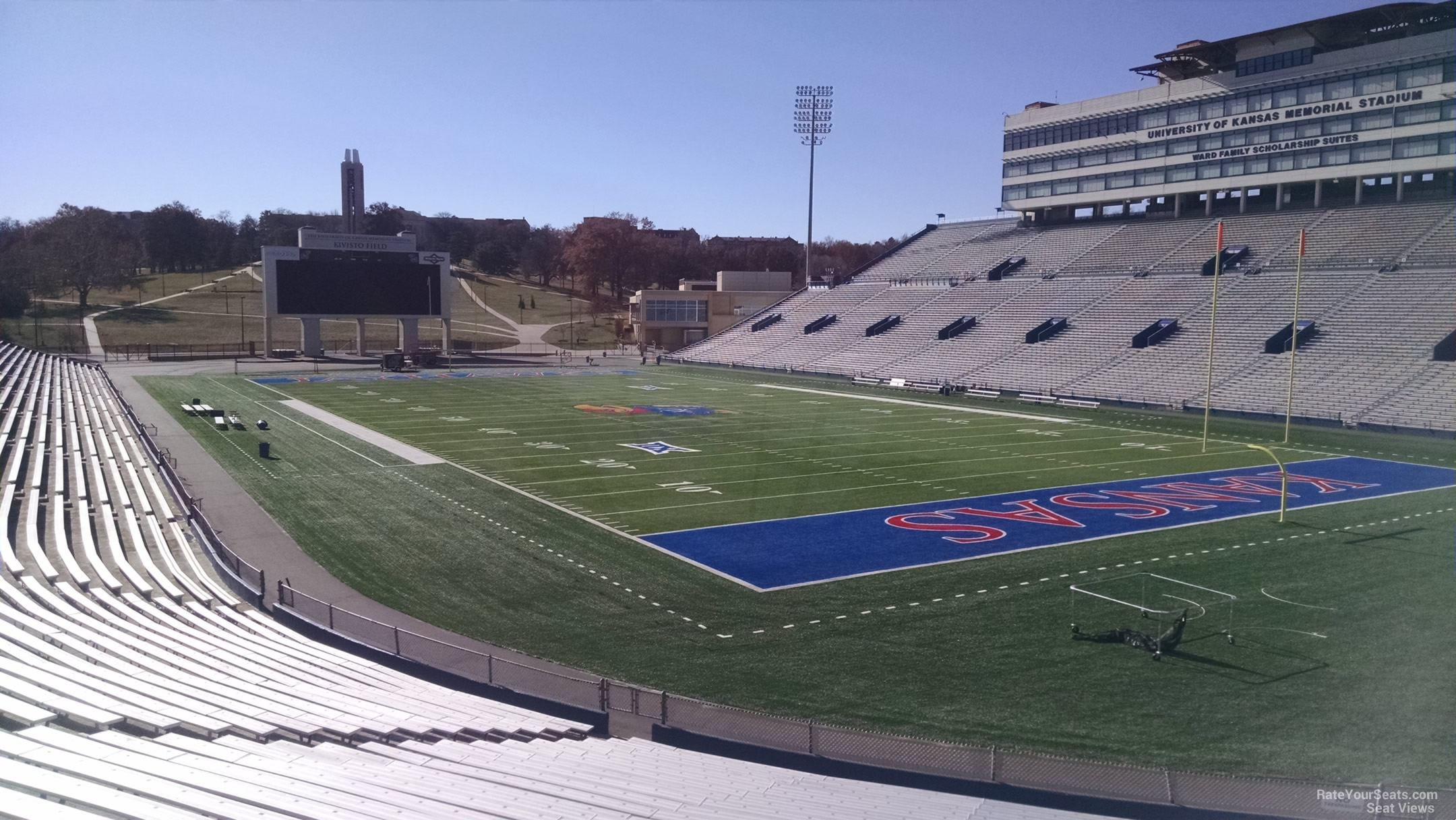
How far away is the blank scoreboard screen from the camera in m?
54.8

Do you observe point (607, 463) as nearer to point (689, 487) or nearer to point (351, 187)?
point (689, 487)

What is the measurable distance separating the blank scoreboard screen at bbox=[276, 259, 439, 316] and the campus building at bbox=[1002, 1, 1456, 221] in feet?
112

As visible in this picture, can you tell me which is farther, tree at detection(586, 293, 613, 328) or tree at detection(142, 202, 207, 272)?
tree at detection(142, 202, 207, 272)

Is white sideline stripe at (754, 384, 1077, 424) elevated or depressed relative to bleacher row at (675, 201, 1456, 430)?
depressed

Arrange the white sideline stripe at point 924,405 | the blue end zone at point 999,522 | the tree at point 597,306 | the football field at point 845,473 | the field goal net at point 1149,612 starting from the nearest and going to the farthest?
1. the field goal net at point 1149,612
2. the blue end zone at point 999,522
3. the football field at point 845,473
4. the white sideline stripe at point 924,405
5. the tree at point 597,306

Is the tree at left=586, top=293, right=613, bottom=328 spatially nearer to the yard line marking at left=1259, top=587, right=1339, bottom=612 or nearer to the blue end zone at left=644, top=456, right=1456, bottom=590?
the blue end zone at left=644, top=456, right=1456, bottom=590

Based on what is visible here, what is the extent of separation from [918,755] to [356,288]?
53.6m

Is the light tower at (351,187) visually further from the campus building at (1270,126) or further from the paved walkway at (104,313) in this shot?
the campus building at (1270,126)

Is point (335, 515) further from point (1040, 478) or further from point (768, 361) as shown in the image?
point (768, 361)

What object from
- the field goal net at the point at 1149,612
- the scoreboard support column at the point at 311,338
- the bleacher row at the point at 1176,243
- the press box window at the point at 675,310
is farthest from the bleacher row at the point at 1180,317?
the scoreboard support column at the point at 311,338

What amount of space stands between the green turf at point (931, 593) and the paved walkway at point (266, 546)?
300 mm

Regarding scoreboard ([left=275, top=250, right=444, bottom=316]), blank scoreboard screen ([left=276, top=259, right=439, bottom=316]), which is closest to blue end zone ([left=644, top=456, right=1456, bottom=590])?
scoreboard ([left=275, top=250, right=444, bottom=316])

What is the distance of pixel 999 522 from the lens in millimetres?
18625

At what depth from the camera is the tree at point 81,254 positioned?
72812 mm
